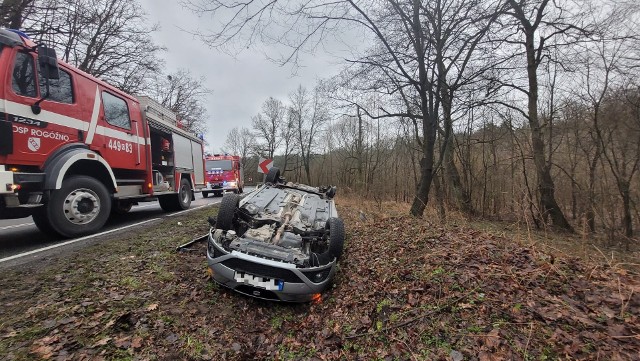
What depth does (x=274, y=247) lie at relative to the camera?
399 cm

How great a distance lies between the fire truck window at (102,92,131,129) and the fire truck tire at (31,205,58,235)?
7.95ft

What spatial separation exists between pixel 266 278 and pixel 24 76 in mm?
5153

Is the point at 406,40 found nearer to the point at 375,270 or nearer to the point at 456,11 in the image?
the point at 456,11

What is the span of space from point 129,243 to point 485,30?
9.25 metres

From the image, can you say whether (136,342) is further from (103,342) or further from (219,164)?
(219,164)

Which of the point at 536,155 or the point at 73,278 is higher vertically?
the point at 536,155

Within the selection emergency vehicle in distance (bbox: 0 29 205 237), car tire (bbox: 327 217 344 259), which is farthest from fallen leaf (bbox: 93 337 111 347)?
emergency vehicle in distance (bbox: 0 29 205 237)

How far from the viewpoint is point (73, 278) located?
3.75 metres

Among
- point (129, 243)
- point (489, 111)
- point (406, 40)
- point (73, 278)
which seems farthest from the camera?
point (489, 111)

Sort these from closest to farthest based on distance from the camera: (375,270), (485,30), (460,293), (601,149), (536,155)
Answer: (460,293) → (375,270) → (485,30) → (601,149) → (536,155)

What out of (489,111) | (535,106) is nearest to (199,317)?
(535,106)

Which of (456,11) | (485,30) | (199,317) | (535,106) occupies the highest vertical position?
(456,11)

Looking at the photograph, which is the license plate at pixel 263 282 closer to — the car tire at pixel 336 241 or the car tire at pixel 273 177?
the car tire at pixel 336 241

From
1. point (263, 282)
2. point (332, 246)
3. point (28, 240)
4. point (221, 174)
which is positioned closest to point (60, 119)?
point (28, 240)
